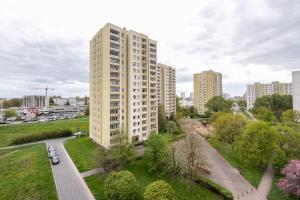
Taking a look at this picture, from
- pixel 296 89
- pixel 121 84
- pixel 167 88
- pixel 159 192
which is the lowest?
pixel 159 192

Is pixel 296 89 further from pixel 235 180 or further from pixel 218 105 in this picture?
pixel 235 180

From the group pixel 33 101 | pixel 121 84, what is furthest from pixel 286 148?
pixel 33 101

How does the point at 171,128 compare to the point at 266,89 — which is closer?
the point at 171,128

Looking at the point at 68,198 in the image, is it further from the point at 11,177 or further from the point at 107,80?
the point at 107,80

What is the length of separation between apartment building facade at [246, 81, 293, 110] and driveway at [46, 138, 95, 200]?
498 ft

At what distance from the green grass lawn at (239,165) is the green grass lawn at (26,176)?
27.8 metres

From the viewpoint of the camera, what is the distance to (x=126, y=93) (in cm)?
4250

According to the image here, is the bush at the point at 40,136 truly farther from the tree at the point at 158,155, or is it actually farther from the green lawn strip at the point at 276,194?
the green lawn strip at the point at 276,194

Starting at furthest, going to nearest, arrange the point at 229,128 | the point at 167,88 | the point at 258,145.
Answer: the point at 167,88 → the point at 229,128 → the point at 258,145

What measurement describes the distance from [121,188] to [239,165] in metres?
24.2

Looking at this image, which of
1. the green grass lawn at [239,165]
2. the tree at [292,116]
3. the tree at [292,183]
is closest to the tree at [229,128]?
the green grass lawn at [239,165]

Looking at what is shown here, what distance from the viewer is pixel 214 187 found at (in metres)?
23.5

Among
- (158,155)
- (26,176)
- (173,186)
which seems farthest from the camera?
(158,155)

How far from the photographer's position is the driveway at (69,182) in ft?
67.5
